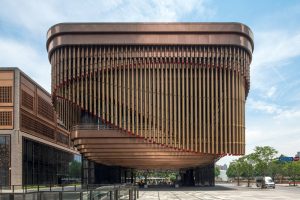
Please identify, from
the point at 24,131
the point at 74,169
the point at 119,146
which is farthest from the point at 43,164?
the point at 119,146

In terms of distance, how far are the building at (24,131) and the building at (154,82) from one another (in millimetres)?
16051

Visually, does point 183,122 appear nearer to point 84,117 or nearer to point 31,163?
point 84,117

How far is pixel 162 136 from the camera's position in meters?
61.1

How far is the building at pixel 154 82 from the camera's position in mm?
60656

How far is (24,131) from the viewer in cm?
7800

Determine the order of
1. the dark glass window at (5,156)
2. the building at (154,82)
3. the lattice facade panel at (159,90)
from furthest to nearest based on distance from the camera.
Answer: the dark glass window at (5,156) → the lattice facade panel at (159,90) → the building at (154,82)

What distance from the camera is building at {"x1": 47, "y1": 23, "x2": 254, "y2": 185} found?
60.7 metres

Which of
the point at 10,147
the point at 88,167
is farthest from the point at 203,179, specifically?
the point at 10,147

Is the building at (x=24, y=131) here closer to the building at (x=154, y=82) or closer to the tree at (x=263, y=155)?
the building at (x=154, y=82)

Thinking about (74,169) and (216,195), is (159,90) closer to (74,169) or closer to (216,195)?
(216,195)

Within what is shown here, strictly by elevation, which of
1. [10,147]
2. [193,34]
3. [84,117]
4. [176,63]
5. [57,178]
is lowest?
[57,178]

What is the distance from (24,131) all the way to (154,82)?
29012 millimetres

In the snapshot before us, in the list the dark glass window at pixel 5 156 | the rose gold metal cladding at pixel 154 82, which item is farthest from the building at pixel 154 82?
the dark glass window at pixel 5 156

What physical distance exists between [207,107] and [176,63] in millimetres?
7416
